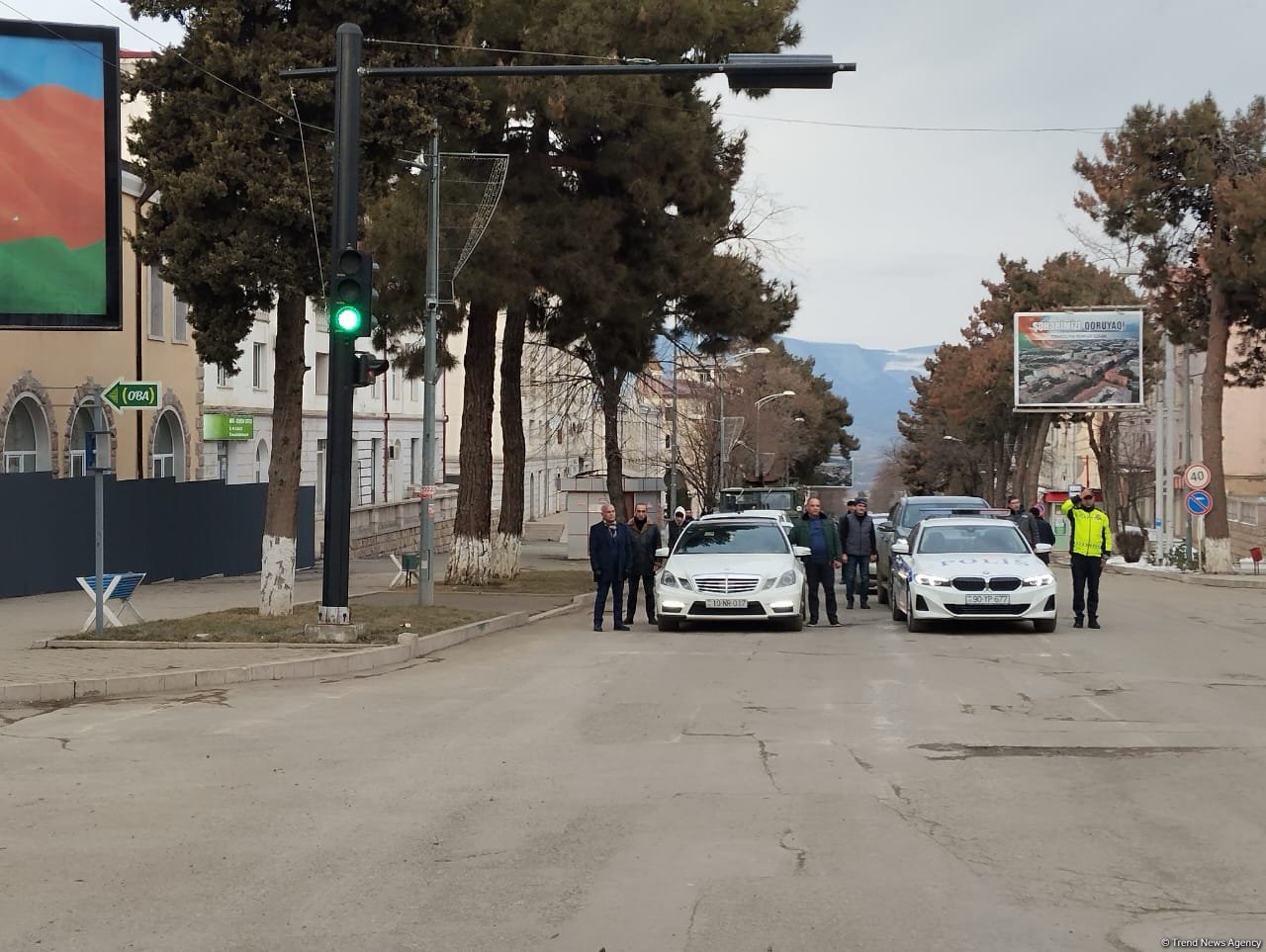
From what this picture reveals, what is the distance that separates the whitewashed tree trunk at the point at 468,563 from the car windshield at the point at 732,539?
796 cm

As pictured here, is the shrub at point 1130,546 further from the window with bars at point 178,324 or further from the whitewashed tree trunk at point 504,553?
the window with bars at point 178,324

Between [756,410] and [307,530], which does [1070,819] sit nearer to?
[307,530]

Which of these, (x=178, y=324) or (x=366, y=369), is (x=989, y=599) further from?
(x=178, y=324)

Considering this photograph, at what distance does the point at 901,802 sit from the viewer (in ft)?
27.5

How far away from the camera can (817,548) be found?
73.3 feet

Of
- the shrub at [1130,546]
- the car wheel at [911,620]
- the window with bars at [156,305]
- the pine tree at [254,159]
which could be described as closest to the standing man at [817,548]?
the car wheel at [911,620]

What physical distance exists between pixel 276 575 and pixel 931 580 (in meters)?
8.24

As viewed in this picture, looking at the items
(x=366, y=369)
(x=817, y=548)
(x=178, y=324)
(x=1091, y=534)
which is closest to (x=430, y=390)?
(x=817, y=548)

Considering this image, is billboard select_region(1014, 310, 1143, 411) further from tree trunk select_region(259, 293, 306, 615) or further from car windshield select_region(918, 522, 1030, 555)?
tree trunk select_region(259, 293, 306, 615)

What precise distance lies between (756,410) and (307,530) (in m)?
47.3

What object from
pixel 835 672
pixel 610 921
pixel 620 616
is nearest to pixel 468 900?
pixel 610 921

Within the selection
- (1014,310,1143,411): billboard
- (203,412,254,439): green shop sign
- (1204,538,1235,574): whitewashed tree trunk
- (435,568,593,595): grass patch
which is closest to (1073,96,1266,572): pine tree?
(1204,538,1235,574): whitewashed tree trunk

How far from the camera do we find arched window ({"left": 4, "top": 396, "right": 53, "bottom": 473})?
3055 centimetres

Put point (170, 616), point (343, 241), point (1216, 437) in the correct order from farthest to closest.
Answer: point (1216, 437) < point (170, 616) < point (343, 241)
